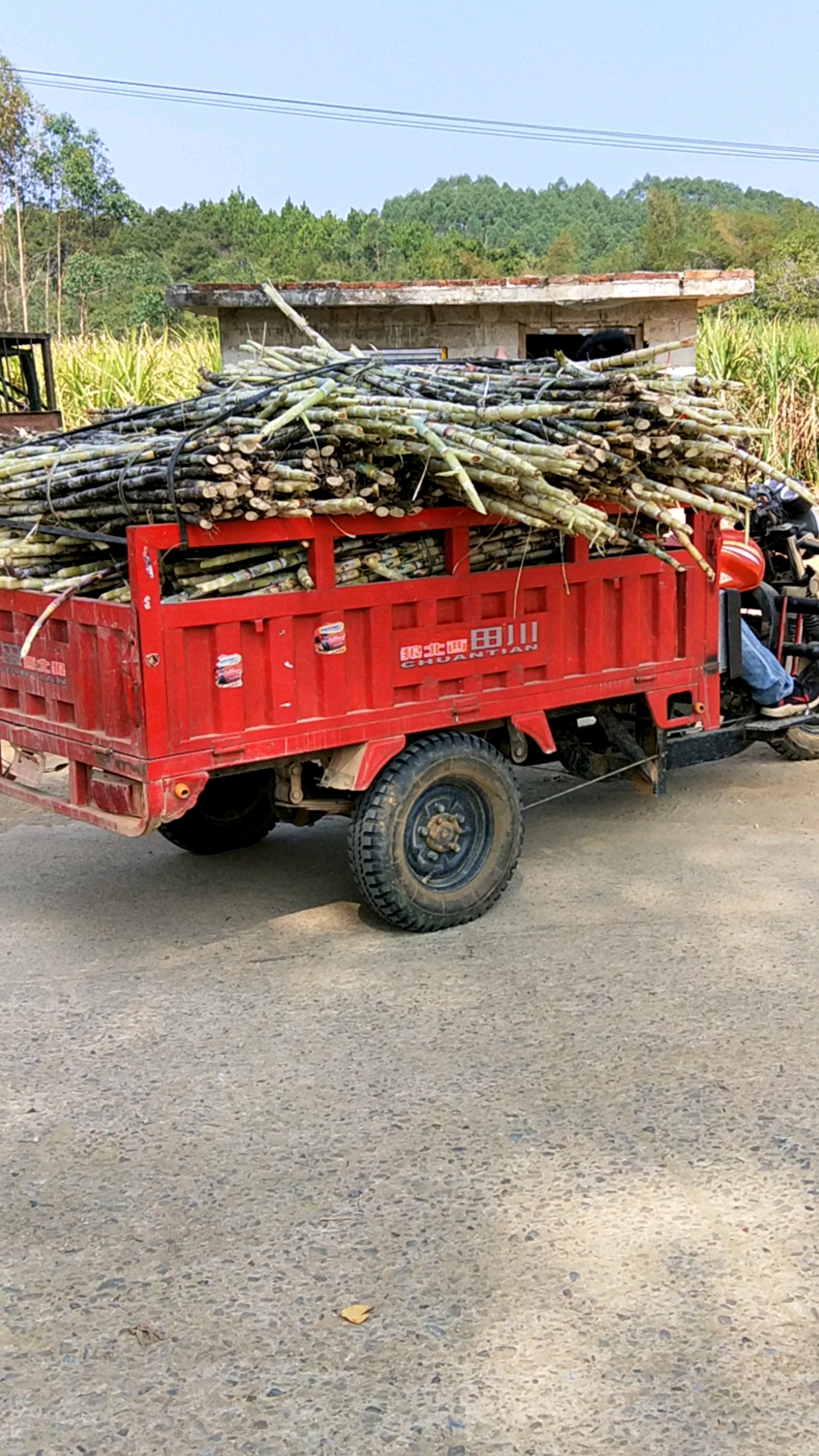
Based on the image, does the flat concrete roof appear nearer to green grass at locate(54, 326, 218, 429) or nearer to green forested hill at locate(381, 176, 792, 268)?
green grass at locate(54, 326, 218, 429)

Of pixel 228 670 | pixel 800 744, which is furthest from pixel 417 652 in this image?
pixel 800 744

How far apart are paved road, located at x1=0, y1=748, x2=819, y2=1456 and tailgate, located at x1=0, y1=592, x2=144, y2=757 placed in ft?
3.27

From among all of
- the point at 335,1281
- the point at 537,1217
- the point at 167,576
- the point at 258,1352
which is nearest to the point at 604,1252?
the point at 537,1217

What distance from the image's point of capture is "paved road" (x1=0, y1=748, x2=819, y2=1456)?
3.08 m

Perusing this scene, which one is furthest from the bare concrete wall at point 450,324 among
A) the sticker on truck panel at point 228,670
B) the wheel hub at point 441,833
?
the sticker on truck panel at point 228,670

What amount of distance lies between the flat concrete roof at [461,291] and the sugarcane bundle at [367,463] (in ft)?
24.6

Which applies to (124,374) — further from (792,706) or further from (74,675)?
(74,675)

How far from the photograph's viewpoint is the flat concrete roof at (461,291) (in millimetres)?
13211

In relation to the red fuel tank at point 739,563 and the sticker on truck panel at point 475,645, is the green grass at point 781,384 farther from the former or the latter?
the sticker on truck panel at point 475,645

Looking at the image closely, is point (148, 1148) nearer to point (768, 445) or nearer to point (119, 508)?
point (119, 508)

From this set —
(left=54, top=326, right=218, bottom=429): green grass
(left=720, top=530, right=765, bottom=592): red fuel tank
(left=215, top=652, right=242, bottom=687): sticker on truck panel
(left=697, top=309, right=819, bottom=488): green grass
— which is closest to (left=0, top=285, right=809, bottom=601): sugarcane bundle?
(left=215, top=652, right=242, bottom=687): sticker on truck panel

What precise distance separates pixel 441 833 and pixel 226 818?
1.43m

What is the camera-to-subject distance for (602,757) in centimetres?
713

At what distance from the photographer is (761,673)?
25.2 ft
